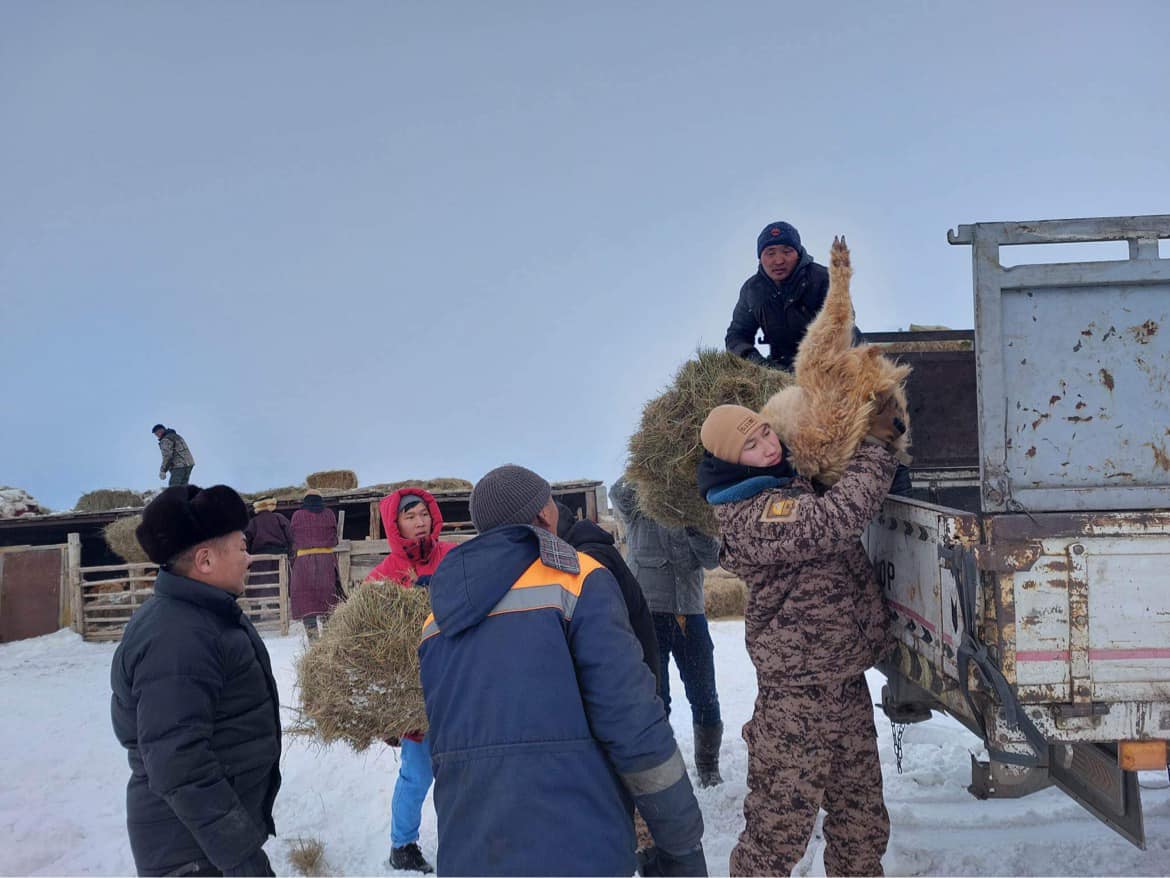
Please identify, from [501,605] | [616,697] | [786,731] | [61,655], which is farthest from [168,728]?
[61,655]

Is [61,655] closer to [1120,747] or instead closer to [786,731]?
[786,731]

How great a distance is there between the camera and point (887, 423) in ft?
10.4

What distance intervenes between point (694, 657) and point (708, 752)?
623 millimetres

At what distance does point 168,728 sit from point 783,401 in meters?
2.59

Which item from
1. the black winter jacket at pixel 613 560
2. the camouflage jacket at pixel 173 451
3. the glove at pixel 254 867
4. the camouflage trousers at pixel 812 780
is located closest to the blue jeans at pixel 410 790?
the glove at pixel 254 867

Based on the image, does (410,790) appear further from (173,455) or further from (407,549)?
(173,455)

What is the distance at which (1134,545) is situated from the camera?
2598 mm

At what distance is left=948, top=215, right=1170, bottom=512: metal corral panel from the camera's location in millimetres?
2863

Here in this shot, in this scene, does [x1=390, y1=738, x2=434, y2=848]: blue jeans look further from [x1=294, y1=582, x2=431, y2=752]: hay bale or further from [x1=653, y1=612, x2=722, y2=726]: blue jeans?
[x1=653, y1=612, x2=722, y2=726]: blue jeans

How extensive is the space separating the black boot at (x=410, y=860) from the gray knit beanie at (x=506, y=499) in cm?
259

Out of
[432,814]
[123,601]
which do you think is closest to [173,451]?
[123,601]

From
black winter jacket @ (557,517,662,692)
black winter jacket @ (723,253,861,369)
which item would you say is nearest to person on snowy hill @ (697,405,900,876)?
black winter jacket @ (557,517,662,692)

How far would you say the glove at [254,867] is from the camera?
257 cm

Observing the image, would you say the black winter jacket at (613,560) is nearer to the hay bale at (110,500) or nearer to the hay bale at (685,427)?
the hay bale at (685,427)
